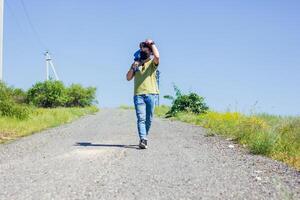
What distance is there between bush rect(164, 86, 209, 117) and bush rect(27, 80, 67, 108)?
94.9ft

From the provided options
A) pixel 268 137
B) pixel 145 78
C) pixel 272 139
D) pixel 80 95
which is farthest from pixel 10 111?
pixel 80 95

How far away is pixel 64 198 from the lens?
7.62 meters

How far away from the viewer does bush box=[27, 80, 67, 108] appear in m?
60.8

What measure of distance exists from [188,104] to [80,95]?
1430 inches

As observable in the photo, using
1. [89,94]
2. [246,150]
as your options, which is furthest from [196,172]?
[89,94]

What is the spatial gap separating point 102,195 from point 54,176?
178cm

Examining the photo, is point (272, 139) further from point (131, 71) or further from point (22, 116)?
point (22, 116)

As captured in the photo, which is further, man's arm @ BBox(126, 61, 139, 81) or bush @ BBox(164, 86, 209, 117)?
bush @ BBox(164, 86, 209, 117)

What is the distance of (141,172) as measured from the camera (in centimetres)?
979

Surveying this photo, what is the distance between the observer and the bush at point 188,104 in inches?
1271

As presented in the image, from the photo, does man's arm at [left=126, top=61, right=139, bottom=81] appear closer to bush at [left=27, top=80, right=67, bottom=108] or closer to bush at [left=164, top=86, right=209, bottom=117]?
bush at [left=164, top=86, right=209, bottom=117]

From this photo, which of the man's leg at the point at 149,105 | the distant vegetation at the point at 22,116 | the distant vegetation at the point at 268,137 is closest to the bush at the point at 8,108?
the distant vegetation at the point at 22,116

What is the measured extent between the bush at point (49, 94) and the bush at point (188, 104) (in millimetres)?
28917

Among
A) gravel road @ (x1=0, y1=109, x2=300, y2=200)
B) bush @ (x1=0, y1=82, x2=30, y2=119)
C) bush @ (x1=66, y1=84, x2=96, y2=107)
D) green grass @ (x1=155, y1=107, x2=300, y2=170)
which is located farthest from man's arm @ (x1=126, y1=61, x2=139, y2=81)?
bush @ (x1=66, y1=84, x2=96, y2=107)
